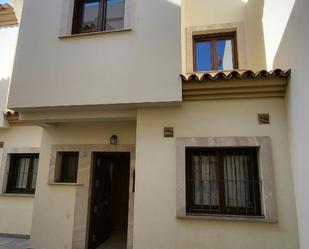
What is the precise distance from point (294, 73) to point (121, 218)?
7399mm

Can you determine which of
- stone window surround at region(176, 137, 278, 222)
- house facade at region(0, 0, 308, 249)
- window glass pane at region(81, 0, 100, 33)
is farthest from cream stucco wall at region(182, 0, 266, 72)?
stone window surround at region(176, 137, 278, 222)

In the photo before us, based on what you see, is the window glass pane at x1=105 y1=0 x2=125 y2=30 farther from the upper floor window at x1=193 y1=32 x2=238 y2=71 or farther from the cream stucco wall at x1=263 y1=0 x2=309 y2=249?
the cream stucco wall at x1=263 y1=0 x2=309 y2=249

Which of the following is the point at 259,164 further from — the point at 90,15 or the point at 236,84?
the point at 90,15

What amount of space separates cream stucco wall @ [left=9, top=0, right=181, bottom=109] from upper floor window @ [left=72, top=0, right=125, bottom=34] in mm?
495

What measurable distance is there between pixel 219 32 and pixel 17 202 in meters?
8.67

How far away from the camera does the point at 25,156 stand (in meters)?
8.25

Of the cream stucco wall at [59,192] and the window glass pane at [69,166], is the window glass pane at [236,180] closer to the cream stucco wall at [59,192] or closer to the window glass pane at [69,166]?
the cream stucco wall at [59,192]

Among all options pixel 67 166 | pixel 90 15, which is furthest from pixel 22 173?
pixel 90 15

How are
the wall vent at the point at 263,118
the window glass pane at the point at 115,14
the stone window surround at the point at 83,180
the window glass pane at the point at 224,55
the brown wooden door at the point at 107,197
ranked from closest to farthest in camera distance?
the wall vent at the point at 263,118 < the window glass pane at the point at 115,14 < the stone window surround at the point at 83,180 < the brown wooden door at the point at 107,197 < the window glass pane at the point at 224,55

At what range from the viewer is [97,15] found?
227 inches

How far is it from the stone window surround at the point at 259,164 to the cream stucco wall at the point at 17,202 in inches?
224

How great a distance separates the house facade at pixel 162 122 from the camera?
4312 mm

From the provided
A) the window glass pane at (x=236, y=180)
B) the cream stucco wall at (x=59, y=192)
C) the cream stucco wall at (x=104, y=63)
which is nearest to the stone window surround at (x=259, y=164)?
the window glass pane at (x=236, y=180)

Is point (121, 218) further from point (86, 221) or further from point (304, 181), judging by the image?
point (304, 181)
